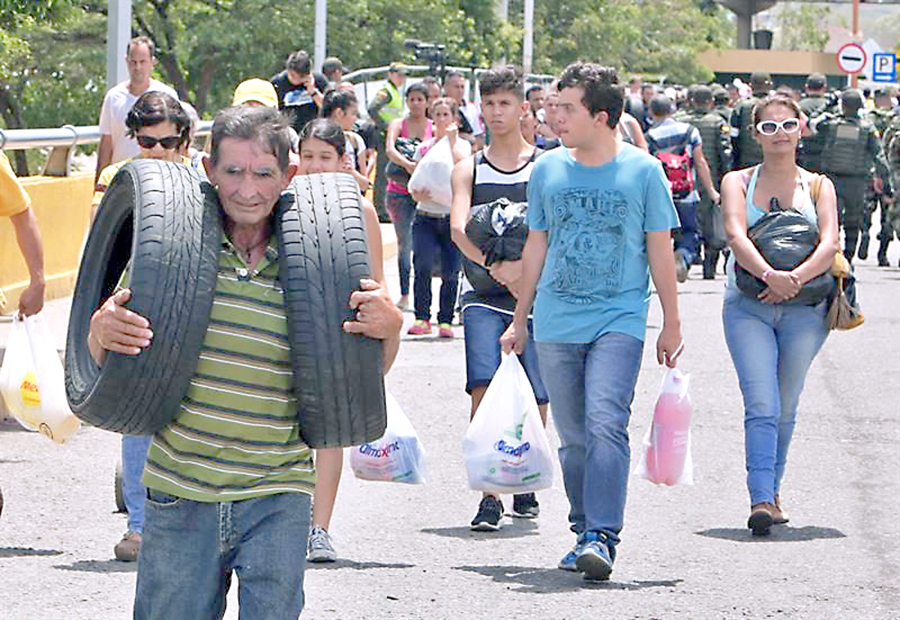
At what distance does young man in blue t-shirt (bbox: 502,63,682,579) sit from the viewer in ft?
22.1

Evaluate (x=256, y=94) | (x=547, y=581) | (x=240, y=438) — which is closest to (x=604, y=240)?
(x=547, y=581)

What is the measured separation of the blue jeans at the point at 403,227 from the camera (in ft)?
49.1

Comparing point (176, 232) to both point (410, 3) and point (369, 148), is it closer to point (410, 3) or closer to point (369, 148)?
point (369, 148)

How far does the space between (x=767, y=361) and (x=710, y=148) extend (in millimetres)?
10804

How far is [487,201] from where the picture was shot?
25.3 feet

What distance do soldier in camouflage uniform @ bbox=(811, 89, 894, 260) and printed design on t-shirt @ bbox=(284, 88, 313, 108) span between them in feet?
18.0

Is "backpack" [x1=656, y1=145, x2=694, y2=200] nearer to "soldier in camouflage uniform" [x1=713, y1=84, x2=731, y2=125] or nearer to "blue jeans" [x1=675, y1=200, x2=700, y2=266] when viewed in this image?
"blue jeans" [x1=675, y1=200, x2=700, y2=266]

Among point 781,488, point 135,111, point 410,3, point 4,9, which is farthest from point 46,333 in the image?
point 410,3

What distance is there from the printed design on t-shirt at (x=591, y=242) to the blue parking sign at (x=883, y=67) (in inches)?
1408

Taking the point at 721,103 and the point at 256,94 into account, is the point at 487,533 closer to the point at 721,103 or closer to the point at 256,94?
the point at 256,94

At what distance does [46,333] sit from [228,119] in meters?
3.40

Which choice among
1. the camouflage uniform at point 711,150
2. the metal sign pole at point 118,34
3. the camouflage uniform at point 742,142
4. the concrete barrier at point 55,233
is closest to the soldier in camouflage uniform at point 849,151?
the camouflage uniform at point 742,142

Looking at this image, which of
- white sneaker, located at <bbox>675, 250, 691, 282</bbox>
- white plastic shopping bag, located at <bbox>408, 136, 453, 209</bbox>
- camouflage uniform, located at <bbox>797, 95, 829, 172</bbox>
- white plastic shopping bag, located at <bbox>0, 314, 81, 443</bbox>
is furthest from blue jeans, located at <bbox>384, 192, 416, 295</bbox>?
white plastic shopping bag, located at <bbox>0, 314, 81, 443</bbox>

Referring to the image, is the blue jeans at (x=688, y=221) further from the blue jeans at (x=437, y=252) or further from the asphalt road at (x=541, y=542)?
the asphalt road at (x=541, y=542)
